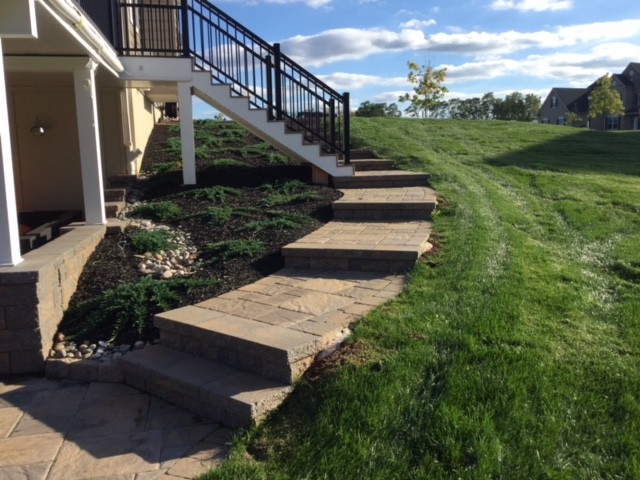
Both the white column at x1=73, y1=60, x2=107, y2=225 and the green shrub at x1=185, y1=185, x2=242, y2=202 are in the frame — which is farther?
the green shrub at x1=185, y1=185, x2=242, y2=202

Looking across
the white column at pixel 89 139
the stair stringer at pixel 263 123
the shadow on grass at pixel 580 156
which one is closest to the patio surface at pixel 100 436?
the white column at pixel 89 139

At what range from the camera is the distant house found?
48406 millimetres

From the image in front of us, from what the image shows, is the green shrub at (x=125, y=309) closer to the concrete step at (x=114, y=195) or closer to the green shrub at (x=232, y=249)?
the green shrub at (x=232, y=249)

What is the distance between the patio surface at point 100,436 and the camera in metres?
2.60

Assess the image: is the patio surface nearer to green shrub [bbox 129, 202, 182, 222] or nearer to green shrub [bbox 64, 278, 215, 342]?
green shrub [bbox 64, 278, 215, 342]

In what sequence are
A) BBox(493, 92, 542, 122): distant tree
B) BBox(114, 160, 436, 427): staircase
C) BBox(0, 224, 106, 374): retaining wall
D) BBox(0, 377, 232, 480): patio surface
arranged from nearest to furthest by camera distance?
BBox(0, 377, 232, 480): patio surface → BBox(114, 160, 436, 427): staircase → BBox(0, 224, 106, 374): retaining wall → BBox(493, 92, 542, 122): distant tree

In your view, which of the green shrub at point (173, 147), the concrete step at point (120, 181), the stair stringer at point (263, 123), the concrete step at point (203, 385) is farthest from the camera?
the green shrub at point (173, 147)

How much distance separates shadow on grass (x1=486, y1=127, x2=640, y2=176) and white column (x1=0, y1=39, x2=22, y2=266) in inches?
312

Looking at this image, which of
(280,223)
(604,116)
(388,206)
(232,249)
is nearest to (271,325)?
(232,249)

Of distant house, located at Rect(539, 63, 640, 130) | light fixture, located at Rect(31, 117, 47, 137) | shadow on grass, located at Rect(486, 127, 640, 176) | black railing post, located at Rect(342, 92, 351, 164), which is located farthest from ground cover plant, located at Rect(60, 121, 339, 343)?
distant house, located at Rect(539, 63, 640, 130)

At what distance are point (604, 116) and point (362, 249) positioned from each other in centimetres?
4890

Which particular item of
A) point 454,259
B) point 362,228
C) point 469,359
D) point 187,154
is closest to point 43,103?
point 187,154

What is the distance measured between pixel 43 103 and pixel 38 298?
17.4 ft

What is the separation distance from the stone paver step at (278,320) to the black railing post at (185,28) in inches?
188
